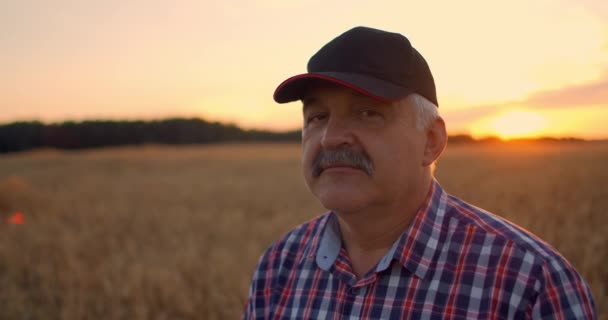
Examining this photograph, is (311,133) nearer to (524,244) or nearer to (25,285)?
(524,244)

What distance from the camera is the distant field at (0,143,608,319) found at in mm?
4758

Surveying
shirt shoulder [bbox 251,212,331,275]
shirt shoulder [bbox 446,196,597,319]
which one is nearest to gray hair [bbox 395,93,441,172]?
shirt shoulder [bbox 446,196,597,319]

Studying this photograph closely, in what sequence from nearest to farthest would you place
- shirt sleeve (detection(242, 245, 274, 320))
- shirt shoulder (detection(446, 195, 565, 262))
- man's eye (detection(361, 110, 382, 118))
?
1. shirt shoulder (detection(446, 195, 565, 262))
2. man's eye (detection(361, 110, 382, 118))
3. shirt sleeve (detection(242, 245, 274, 320))

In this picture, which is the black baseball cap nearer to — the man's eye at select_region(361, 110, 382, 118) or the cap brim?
A: the cap brim

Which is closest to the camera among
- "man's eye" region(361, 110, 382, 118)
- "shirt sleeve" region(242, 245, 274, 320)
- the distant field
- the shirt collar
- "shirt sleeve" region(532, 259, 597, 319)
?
"shirt sleeve" region(532, 259, 597, 319)

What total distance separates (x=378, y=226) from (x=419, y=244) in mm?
192

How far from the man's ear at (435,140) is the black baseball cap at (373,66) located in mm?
131

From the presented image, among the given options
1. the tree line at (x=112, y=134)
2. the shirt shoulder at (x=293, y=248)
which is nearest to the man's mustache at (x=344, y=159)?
the shirt shoulder at (x=293, y=248)

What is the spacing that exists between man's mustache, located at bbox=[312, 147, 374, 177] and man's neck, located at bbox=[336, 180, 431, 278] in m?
0.17

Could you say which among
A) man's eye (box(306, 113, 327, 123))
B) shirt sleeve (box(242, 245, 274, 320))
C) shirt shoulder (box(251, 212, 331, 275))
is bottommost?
shirt sleeve (box(242, 245, 274, 320))

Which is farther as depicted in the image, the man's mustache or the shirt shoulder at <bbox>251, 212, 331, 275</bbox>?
the shirt shoulder at <bbox>251, 212, 331, 275</bbox>

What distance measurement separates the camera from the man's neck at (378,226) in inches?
76.9

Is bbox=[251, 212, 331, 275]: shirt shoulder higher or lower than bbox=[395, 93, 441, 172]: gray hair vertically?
lower

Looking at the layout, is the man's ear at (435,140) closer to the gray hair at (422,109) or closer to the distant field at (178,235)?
the gray hair at (422,109)
